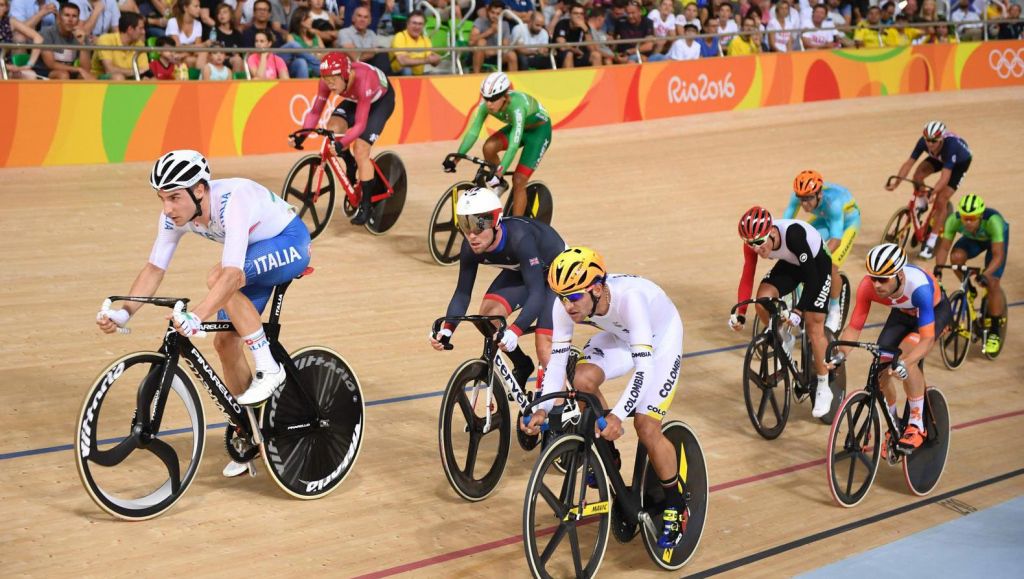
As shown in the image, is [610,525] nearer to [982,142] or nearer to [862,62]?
[982,142]

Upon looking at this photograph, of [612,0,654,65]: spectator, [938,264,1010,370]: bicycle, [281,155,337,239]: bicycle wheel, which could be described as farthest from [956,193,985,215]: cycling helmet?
[612,0,654,65]: spectator

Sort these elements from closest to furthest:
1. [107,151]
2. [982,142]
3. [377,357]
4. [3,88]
A: [377,357] → [3,88] → [107,151] → [982,142]

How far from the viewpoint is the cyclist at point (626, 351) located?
4.19 m

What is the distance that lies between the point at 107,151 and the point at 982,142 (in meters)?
10.5

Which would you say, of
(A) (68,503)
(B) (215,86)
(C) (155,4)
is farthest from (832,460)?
(C) (155,4)

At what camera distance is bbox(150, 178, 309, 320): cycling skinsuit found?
4.48 meters

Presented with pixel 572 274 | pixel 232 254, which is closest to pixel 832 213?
pixel 572 274

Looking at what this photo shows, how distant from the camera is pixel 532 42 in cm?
1325

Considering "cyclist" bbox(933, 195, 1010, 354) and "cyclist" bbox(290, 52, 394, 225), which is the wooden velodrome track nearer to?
"cyclist" bbox(933, 195, 1010, 354)

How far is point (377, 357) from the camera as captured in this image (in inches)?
280

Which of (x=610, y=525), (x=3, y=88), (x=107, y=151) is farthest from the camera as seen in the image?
(x=107, y=151)

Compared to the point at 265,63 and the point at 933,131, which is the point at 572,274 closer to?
the point at 933,131

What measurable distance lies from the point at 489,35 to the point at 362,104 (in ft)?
15.5

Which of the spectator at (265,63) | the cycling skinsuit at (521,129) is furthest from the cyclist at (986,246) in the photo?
the spectator at (265,63)
